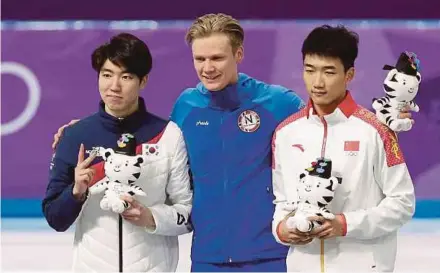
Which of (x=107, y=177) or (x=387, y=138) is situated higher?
(x=387, y=138)

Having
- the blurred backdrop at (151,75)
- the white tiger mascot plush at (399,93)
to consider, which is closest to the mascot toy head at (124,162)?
the white tiger mascot plush at (399,93)

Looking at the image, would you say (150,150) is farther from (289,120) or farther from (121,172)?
(289,120)

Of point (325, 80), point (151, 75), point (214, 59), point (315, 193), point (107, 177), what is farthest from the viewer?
point (151, 75)

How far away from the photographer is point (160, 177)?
351 centimetres

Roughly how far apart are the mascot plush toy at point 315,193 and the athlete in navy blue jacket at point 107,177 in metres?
0.53

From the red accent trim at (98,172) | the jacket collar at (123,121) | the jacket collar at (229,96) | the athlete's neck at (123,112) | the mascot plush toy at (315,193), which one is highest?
the jacket collar at (229,96)

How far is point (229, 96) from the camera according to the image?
366cm

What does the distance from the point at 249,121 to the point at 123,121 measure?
1.56 feet

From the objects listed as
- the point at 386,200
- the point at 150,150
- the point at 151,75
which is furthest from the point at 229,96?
the point at 151,75

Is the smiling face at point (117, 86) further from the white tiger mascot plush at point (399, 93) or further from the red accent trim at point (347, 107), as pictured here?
the white tiger mascot plush at point (399, 93)

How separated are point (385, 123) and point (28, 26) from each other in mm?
4505

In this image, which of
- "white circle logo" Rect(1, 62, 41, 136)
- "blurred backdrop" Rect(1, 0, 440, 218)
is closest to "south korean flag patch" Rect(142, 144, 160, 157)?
"blurred backdrop" Rect(1, 0, 440, 218)

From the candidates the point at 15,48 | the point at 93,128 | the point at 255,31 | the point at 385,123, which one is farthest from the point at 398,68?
the point at 15,48

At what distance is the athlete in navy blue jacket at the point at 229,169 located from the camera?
11.8ft
